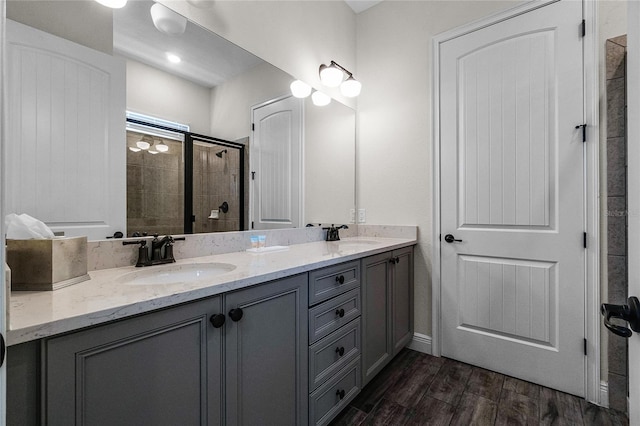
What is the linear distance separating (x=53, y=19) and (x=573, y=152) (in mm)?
2543

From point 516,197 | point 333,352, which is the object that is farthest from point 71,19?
point 516,197

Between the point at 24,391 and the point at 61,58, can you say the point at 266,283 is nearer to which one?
the point at 24,391

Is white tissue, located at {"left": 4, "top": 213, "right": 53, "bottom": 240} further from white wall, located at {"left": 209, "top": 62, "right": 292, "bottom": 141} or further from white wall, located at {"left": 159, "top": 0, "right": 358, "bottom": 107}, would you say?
white wall, located at {"left": 159, "top": 0, "right": 358, "bottom": 107}

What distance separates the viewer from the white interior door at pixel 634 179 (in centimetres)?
58

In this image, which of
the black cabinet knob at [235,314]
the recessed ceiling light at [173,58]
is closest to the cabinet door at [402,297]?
the black cabinet knob at [235,314]

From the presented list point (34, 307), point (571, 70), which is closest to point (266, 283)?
point (34, 307)

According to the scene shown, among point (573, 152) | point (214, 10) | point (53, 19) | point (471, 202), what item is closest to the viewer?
point (53, 19)

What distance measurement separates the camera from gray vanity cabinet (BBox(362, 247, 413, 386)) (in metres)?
1.71

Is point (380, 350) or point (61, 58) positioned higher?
point (61, 58)

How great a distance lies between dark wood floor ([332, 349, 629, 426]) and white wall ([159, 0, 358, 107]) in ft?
7.08

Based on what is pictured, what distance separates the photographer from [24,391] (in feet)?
2.06

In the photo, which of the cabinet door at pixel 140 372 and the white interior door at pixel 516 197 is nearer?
the cabinet door at pixel 140 372

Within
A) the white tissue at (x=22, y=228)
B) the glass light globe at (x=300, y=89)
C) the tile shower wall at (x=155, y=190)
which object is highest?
the glass light globe at (x=300, y=89)

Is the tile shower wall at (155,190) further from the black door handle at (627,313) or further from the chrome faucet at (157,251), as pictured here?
the black door handle at (627,313)
